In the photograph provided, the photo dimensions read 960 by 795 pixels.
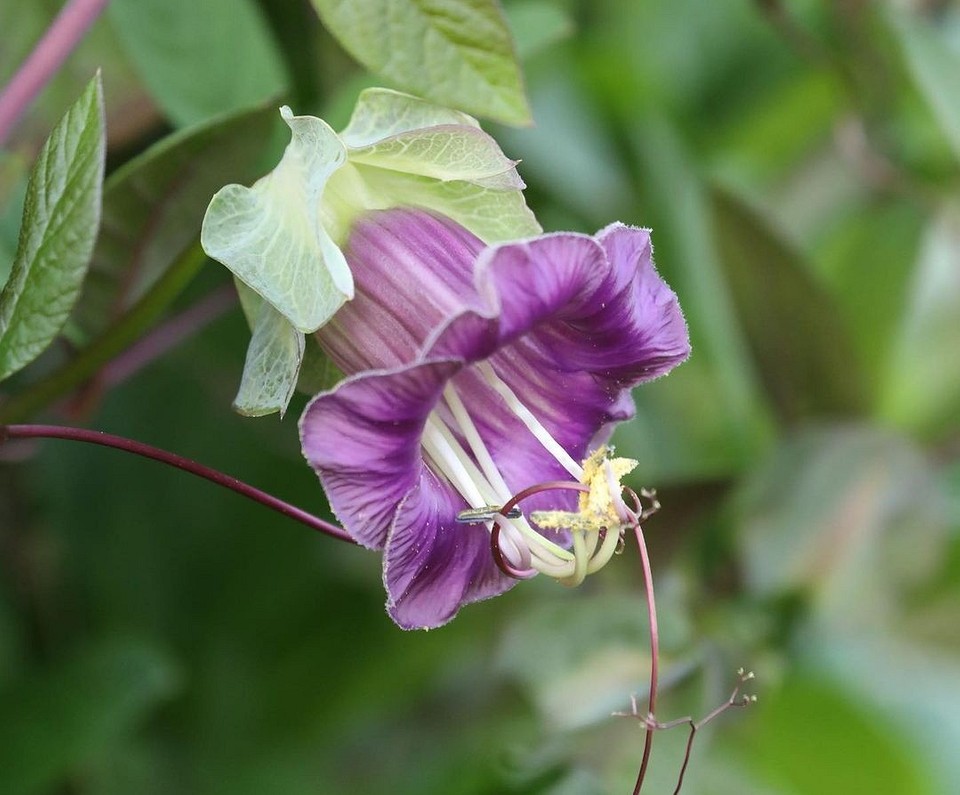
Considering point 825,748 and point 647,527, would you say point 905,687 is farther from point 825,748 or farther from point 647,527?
point 647,527

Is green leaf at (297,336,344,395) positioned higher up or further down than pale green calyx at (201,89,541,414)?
further down

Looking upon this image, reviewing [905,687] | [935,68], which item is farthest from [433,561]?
[905,687]

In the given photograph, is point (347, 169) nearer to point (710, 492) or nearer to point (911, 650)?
point (710, 492)

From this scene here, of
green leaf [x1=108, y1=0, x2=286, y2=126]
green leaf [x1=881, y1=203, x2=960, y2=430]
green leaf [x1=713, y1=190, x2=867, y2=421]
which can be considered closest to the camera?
green leaf [x1=108, y1=0, x2=286, y2=126]

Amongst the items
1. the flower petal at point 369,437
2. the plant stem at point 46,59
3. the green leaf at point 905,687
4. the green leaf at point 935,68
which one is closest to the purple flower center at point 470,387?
the flower petal at point 369,437

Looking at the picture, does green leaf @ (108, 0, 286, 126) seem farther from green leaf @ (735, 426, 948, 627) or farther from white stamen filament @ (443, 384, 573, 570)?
green leaf @ (735, 426, 948, 627)

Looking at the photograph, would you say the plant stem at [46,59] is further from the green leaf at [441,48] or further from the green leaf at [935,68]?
the green leaf at [935,68]

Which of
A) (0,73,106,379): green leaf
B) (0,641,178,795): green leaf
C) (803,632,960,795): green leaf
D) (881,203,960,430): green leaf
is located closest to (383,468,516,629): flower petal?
(0,73,106,379): green leaf
